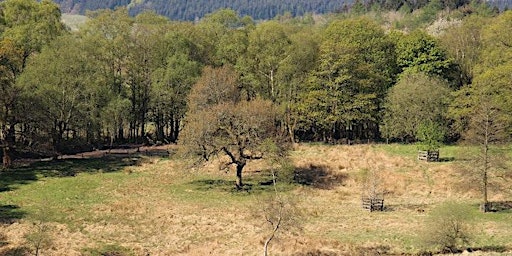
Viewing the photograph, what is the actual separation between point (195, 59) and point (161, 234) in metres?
35.1

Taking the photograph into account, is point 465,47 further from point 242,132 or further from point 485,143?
point 242,132

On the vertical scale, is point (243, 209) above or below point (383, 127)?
below

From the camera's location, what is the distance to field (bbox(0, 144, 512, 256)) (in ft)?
114

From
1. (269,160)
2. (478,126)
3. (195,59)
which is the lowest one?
(269,160)

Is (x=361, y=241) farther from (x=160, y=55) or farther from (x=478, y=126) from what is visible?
(x=160, y=55)

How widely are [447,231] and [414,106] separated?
29.7 metres

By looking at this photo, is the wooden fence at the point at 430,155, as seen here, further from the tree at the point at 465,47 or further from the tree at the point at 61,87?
the tree at the point at 61,87

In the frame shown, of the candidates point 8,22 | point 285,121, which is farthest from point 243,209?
point 8,22

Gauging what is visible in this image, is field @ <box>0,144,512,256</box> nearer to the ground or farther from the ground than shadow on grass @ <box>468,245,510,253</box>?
farther from the ground

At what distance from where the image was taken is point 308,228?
A: 128ft

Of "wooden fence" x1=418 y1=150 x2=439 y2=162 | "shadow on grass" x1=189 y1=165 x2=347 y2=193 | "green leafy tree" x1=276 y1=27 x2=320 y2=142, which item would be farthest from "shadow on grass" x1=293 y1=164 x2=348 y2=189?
"green leafy tree" x1=276 y1=27 x2=320 y2=142

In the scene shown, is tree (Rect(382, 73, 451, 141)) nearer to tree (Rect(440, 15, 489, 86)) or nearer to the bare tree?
tree (Rect(440, 15, 489, 86))

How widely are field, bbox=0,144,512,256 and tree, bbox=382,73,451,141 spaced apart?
3.05m

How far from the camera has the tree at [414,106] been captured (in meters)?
60.9
